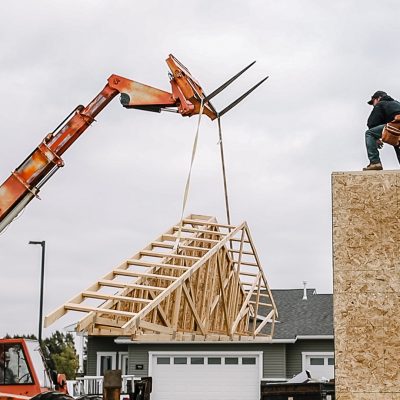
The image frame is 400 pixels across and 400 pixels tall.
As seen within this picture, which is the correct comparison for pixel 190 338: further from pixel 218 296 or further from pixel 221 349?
pixel 221 349

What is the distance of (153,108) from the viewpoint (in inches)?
705

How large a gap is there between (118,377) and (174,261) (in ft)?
29.5

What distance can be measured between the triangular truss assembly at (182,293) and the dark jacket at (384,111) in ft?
17.5

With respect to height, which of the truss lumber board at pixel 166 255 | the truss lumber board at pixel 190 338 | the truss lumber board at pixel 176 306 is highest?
the truss lumber board at pixel 166 255

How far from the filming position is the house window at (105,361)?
1318 inches

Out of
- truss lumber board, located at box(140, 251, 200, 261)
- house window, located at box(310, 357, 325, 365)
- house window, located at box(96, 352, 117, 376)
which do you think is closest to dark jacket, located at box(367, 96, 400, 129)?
truss lumber board, located at box(140, 251, 200, 261)

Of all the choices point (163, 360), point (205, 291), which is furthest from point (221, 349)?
point (205, 291)

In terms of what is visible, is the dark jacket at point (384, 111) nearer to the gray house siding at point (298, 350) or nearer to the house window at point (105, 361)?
the gray house siding at point (298, 350)

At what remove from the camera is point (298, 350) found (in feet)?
105

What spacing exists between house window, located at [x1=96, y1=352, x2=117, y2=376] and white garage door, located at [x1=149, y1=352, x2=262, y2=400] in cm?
280

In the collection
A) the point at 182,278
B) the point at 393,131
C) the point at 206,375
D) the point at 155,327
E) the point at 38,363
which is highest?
the point at 393,131

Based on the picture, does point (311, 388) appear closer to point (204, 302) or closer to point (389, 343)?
point (204, 302)

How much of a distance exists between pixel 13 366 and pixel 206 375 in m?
17.7

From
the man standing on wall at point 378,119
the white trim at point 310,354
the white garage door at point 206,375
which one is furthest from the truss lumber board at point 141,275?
the white trim at point 310,354
